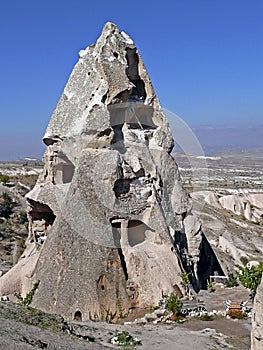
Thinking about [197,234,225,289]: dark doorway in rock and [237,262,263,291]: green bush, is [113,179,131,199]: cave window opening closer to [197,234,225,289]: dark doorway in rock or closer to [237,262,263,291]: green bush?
[197,234,225,289]: dark doorway in rock

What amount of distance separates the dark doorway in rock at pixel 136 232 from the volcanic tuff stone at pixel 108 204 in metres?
0.04

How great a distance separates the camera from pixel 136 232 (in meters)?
18.0

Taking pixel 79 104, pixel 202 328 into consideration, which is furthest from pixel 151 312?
pixel 79 104

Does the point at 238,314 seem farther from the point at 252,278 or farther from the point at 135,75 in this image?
the point at 135,75

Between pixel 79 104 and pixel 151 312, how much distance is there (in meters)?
7.91

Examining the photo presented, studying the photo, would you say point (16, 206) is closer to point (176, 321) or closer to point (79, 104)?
point (79, 104)

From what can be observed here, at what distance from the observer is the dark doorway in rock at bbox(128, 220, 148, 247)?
698 inches

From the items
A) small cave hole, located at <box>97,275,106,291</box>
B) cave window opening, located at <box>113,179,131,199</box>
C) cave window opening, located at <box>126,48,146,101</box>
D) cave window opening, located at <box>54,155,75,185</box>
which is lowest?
small cave hole, located at <box>97,275,106,291</box>

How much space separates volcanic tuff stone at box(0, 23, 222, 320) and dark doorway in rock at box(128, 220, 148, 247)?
4 cm

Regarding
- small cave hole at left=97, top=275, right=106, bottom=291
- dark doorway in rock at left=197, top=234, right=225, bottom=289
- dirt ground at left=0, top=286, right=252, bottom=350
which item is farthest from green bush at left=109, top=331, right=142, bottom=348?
dark doorway in rock at left=197, top=234, right=225, bottom=289

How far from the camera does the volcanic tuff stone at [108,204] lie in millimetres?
16125

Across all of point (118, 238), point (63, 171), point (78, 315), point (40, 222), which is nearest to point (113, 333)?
point (78, 315)

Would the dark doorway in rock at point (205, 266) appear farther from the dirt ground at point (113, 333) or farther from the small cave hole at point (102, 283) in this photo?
the small cave hole at point (102, 283)

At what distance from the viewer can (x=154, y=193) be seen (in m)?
18.0
